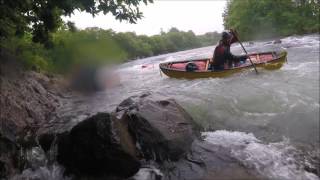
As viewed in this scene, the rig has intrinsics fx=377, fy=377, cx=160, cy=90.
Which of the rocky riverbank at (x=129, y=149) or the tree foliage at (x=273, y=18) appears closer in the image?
the rocky riverbank at (x=129, y=149)

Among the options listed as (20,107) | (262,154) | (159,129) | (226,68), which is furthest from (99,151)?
(226,68)

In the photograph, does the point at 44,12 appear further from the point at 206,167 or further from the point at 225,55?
the point at 225,55

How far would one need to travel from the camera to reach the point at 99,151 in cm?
585

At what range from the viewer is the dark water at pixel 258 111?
6.36 metres

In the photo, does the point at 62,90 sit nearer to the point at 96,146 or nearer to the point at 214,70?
the point at 214,70

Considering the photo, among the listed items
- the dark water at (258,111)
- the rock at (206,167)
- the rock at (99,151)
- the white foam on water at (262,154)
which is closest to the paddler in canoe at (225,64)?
the dark water at (258,111)

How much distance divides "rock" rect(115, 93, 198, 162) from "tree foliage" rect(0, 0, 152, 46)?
1.91m

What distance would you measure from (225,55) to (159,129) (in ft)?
27.5

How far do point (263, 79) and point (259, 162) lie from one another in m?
7.83

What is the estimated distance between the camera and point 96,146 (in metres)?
5.91

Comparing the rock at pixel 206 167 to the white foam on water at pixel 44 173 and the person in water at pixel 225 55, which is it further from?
the person in water at pixel 225 55

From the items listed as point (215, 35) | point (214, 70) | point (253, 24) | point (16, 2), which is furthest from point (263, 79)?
point (215, 35)

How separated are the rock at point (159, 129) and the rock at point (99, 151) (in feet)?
1.19

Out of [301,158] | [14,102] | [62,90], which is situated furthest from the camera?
[62,90]
